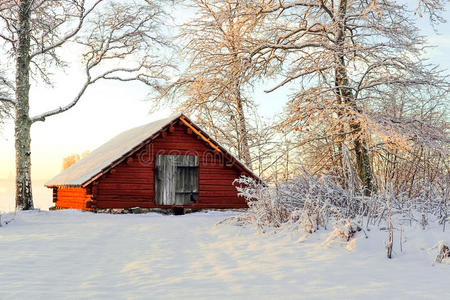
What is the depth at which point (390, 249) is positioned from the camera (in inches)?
260

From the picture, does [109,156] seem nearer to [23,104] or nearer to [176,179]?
[176,179]

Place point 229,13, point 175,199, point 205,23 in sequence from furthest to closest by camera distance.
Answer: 1. point 205,23
2. point 175,199
3. point 229,13

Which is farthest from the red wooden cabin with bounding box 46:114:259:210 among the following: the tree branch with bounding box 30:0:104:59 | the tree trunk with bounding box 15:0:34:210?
the tree branch with bounding box 30:0:104:59

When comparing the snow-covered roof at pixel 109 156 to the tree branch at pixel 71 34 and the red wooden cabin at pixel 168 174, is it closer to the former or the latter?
the red wooden cabin at pixel 168 174

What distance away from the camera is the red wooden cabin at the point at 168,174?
18672 millimetres

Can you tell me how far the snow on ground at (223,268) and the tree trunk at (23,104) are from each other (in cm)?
858

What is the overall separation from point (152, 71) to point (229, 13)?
840cm

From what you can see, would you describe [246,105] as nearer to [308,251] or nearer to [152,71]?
[152,71]

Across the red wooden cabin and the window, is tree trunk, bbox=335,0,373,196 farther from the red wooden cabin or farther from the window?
the window

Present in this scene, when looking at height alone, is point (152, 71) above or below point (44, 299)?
above

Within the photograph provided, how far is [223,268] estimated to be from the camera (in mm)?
6383

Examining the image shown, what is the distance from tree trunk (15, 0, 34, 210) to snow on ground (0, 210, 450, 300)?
8582 mm

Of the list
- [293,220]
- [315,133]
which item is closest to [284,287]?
[293,220]

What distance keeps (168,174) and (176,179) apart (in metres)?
0.42
